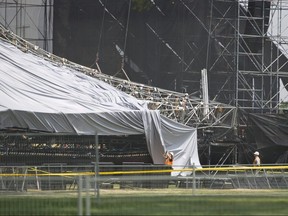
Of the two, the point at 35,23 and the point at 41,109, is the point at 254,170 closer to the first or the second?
the point at 41,109

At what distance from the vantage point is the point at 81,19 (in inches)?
1687

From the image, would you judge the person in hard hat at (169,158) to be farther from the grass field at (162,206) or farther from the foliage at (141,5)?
the grass field at (162,206)

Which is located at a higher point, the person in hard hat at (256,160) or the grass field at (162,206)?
the person in hard hat at (256,160)

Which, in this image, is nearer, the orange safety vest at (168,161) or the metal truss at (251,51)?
the orange safety vest at (168,161)

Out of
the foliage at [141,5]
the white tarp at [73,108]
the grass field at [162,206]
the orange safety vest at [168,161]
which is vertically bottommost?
the grass field at [162,206]

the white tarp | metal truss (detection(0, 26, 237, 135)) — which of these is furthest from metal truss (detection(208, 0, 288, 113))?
the white tarp

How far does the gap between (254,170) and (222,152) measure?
18.6 ft

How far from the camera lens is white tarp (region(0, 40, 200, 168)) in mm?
28734

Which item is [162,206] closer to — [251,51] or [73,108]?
[73,108]

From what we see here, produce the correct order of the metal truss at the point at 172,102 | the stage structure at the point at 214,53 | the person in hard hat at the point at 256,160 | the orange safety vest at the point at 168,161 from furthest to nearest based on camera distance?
the stage structure at the point at 214,53 → the metal truss at the point at 172,102 → the person in hard hat at the point at 256,160 → the orange safety vest at the point at 168,161

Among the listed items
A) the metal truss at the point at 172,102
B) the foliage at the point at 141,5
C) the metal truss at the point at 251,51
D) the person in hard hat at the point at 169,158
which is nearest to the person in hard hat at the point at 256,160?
the metal truss at the point at 172,102

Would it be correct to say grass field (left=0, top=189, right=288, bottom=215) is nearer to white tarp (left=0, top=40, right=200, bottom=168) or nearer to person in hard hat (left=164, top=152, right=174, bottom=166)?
white tarp (left=0, top=40, right=200, bottom=168)

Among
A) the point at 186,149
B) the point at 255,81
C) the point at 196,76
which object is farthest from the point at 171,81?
the point at 186,149

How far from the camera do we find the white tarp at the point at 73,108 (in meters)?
28.7
